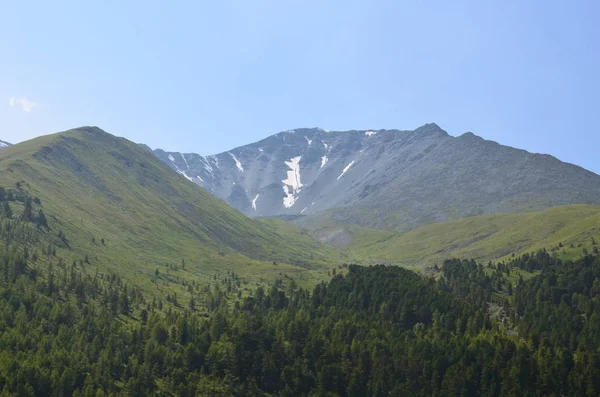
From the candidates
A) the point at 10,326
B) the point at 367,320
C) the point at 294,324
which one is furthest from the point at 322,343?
the point at 10,326

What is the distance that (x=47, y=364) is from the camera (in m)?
139

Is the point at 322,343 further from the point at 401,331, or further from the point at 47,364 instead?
the point at 47,364

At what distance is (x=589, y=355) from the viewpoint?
150 meters

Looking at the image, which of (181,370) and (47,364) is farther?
(181,370)

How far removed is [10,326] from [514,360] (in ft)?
459

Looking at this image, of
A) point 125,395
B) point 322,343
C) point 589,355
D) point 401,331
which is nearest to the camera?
point 125,395

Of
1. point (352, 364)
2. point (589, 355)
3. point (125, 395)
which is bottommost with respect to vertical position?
point (125, 395)

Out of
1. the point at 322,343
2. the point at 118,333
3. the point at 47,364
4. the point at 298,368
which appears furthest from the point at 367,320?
the point at 47,364

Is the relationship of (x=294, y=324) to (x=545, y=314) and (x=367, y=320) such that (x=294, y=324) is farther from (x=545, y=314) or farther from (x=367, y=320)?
(x=545, y=314)

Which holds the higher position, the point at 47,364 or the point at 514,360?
the point at 514,360

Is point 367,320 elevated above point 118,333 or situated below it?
above

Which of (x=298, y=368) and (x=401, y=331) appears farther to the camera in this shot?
(x=401, y=331)

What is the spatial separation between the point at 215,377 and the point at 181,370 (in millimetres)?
9364

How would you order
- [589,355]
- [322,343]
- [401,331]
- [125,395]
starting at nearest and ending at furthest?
[125,395] → [589,355] → [322,343] → [401,331]
